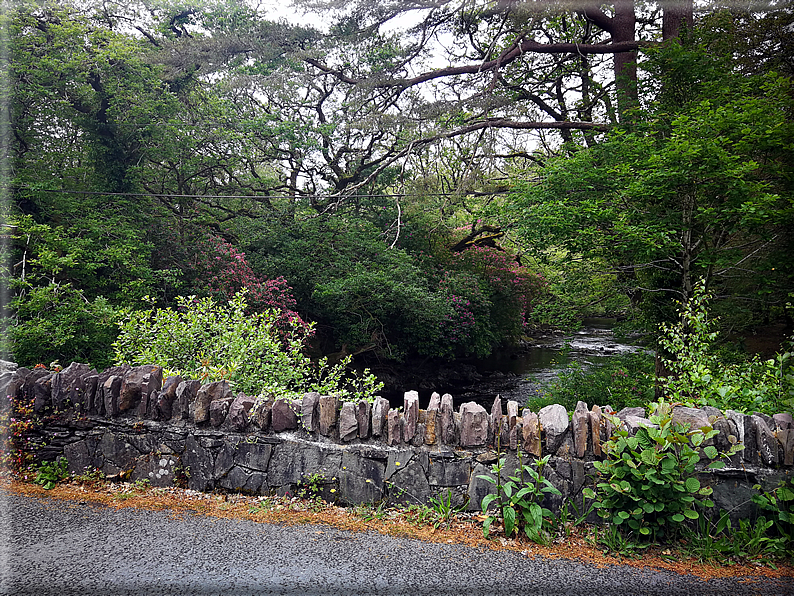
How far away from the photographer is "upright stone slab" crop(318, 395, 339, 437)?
2.91 m

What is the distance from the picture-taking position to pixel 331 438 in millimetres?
2934

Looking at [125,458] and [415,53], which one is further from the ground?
[415,53]

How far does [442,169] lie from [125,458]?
8.34m

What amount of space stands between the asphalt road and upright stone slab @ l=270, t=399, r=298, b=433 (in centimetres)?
59

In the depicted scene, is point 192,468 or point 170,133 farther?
point 170,133

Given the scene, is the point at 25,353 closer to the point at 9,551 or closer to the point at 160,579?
the point at 9,551

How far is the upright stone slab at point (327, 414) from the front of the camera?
2.91m

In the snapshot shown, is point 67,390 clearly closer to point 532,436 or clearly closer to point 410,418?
point 410,418

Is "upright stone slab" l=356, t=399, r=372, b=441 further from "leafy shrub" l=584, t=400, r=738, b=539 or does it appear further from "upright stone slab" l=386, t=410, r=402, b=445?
"leafy shrub" l=584, t=400, r=738, b=539

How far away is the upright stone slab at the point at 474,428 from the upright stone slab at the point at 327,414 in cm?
80

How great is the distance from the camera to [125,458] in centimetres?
318

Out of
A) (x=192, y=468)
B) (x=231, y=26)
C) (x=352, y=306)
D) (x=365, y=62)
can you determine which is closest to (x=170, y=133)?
(x=231, y=26)

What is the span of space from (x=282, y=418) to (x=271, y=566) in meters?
0.94

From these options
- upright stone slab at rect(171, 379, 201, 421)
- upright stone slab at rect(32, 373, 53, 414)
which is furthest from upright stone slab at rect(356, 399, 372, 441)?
upright stone slab at rect(32, 373, 53, 414)
